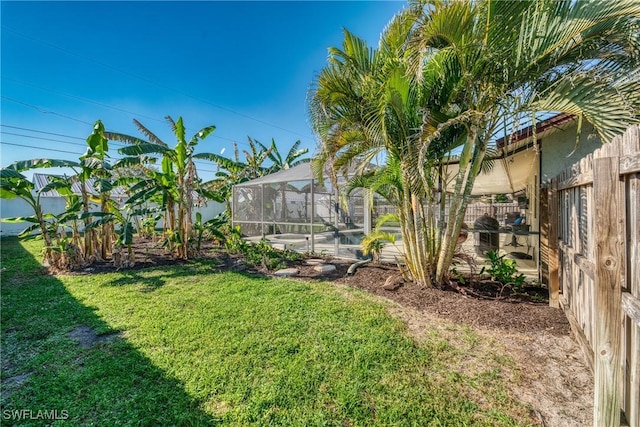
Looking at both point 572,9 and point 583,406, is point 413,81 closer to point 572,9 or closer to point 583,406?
point 572,9

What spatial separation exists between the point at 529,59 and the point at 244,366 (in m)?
4.78

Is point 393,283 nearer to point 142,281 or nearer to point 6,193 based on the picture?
point 142,281

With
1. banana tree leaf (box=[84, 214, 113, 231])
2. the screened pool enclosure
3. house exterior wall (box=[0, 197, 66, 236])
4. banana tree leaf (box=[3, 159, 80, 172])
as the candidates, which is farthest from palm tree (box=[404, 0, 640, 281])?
house exterior wall (box=[0, 197, 66, 236])

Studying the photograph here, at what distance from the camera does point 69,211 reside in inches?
278

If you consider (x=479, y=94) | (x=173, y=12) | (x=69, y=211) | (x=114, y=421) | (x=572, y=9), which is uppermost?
(x=173, y=12)

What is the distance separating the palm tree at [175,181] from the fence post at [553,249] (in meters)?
7.94

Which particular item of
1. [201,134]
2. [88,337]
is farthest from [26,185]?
[88,337]

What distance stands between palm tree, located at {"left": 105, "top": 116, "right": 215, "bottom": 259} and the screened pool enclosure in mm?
2322

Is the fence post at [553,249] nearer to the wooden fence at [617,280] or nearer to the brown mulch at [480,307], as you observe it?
the brown mulch at [480,307]

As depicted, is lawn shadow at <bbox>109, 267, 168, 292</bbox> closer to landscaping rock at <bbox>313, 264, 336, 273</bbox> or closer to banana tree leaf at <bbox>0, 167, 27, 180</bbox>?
banana tree leaf at <bbox>0, 167, 27, 180</bbox>

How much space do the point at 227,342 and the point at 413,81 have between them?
13.8 feet

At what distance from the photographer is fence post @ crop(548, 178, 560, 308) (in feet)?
12.5

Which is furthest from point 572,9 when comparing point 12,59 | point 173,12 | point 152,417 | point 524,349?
point 12,59

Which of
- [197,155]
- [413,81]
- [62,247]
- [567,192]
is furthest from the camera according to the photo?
[197,155]
